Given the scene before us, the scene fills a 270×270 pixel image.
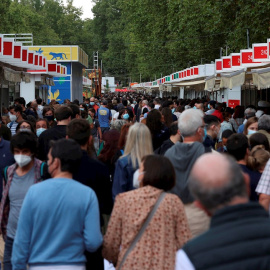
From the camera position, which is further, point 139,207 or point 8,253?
point 8,253

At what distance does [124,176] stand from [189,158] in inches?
23.7

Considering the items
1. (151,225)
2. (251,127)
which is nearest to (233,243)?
(151,225)

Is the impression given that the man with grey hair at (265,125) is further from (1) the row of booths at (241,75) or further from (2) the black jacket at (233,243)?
(2) the black jacket at (233,243)

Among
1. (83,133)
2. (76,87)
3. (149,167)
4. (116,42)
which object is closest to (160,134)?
(83,133)

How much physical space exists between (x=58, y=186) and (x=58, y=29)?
11263cm

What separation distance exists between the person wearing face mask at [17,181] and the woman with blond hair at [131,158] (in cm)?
61

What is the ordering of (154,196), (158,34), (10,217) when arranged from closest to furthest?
(154,196) < (10,217) < (158,34)

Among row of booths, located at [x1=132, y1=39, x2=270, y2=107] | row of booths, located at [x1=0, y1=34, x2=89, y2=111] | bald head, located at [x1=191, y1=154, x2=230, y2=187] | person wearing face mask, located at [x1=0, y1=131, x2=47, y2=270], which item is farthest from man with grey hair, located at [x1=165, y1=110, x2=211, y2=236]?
row of booths, located at [x1=0, y1=34, x2=89, y2=111]

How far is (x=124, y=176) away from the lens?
5.42 metres

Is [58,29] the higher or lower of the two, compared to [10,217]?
higher

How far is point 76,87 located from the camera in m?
46.9

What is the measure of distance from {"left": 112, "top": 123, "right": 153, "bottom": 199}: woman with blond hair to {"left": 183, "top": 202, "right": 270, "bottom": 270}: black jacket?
9.84 feet

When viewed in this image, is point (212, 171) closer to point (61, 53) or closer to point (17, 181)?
point (17, 181)

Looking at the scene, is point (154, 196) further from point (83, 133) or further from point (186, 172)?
point (83, 133)
